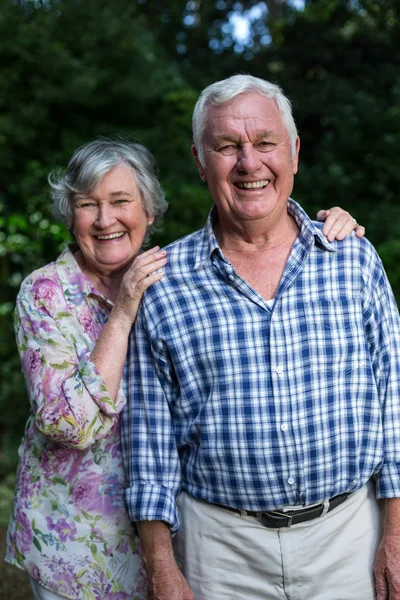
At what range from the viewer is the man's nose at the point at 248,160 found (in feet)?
6.86

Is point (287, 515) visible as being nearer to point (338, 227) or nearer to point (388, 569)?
point (388, 569)

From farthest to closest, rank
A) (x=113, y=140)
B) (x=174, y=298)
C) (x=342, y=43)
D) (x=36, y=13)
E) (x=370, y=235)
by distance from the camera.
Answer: (x=342, y=43), (x=36, y=13), (x=370, y=235), (x=113, y=140), (x=174, y=298)

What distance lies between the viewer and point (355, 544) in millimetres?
2135

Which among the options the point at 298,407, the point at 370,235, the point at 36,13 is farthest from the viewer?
the point at 36,13

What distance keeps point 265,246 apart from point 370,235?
3303 mm

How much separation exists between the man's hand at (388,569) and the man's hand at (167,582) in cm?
57

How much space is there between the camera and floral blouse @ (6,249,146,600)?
2.18 metres

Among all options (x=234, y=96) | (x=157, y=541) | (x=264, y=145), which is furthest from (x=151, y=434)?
(x=234, y=96)

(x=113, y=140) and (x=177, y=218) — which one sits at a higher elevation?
(x=177, y=218)

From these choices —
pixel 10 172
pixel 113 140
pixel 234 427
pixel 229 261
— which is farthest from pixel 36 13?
pixel 234 427

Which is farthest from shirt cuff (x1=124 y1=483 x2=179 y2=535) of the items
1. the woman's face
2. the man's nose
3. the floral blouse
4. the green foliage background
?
the green foliage background

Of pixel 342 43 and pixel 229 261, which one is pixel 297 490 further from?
pixel 342 43

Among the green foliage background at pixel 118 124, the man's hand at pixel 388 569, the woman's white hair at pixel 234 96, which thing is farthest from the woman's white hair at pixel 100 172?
the green foliage background at pixel 118 124

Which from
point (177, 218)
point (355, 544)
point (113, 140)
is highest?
point (177, 218)
